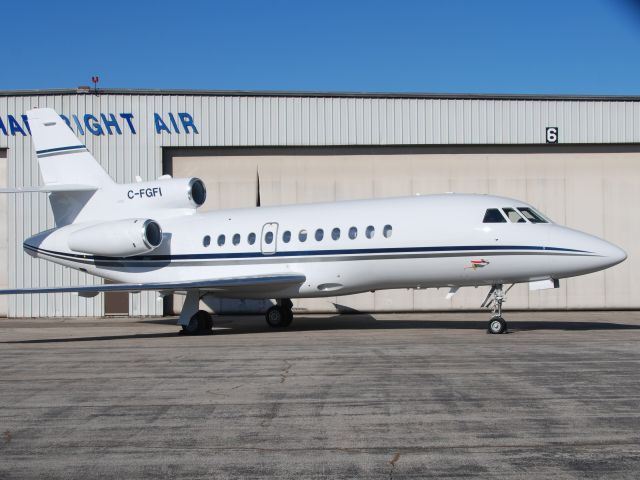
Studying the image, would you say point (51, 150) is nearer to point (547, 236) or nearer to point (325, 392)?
point (547, 236)

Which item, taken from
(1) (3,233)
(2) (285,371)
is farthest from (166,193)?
(2) (285,371)

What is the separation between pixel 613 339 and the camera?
52.8ft

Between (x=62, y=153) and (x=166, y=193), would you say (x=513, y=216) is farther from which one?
(x=62, y=153)

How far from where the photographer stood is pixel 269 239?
20.8 metres

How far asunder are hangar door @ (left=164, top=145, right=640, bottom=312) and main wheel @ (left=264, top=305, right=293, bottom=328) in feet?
20.2

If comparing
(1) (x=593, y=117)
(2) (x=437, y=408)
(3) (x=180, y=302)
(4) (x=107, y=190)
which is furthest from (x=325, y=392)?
(1) (x=593, y=117)

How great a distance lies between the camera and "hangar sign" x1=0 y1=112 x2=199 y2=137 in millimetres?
28281

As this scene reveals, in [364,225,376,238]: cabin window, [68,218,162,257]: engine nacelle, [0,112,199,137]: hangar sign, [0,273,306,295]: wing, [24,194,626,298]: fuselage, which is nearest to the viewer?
[24,194,626,298]: fuselage

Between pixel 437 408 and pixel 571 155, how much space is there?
21661mm

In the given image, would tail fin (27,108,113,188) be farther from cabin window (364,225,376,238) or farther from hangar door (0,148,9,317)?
cabin window (364,225,376,238)

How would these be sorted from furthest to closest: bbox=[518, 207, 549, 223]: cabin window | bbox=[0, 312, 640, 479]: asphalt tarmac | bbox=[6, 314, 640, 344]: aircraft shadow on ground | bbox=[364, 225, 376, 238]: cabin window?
bbox=[6, 314, 640, 344]: aircraft shadow on ground, bbox=[364, 225, 376, 238]: cabin window, bbox=[518, 207, 549, 223]: cabin window, bbox=[0, 312, 640, 479]: asphalt tarmac

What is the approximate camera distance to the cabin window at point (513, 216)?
18.1 meters

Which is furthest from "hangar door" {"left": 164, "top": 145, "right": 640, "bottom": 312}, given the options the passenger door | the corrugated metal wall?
the passenger door

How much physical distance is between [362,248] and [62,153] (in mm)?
10272
